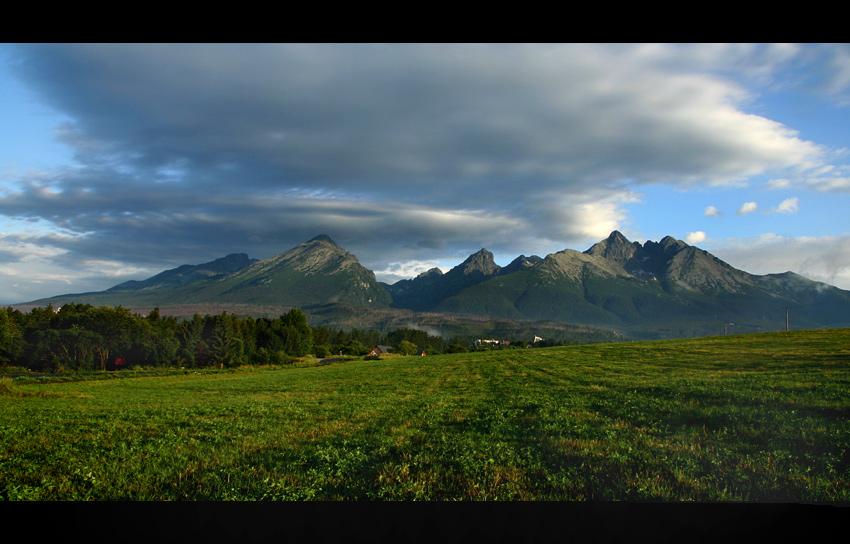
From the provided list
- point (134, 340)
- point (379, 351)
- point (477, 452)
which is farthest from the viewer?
point (379, 351)

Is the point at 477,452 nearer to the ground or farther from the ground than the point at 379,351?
farther from the ground

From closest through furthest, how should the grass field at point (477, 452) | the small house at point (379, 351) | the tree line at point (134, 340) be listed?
the grass field at point (477, 452), the tree line at point (134, 340), the small house at point (379, 351)

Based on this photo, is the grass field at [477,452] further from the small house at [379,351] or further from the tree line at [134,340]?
the small house at [379,351]

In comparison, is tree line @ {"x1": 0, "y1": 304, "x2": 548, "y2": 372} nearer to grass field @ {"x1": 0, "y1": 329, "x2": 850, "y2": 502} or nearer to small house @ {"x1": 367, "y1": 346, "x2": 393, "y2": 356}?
small house @ {"x1": 367, "y1": 346, "x2": 393, "y2": 356}

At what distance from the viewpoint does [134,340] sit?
70.7 m

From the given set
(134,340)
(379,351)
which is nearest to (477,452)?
(134,340)

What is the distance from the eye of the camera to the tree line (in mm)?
56719

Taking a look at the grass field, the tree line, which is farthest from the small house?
the grass field

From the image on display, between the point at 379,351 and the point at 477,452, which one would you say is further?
the point at 379,351

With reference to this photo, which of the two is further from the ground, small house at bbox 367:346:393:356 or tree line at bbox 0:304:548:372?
tree line at bbox 0:304:548:372

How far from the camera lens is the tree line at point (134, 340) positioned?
5672 cm

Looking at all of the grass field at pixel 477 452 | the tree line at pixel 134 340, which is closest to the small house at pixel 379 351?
the tree line at pixel 134 340

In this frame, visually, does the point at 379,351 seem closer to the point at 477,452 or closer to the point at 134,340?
the point at 134,340
